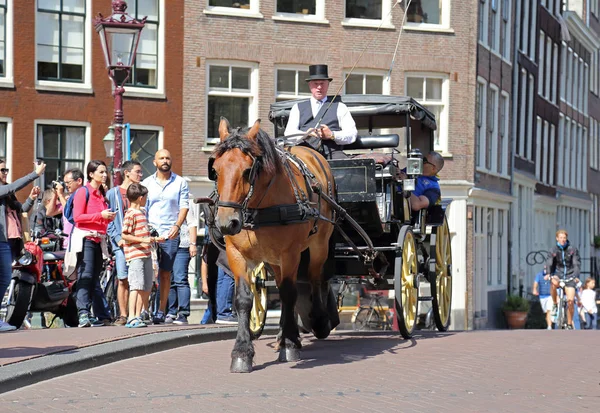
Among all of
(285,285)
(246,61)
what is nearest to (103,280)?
(285,285)

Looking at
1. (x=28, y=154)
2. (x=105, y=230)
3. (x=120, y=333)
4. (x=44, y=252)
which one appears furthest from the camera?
(x=28, y=154)

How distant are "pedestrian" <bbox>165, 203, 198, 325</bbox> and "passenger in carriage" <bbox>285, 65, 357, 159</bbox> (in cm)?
244

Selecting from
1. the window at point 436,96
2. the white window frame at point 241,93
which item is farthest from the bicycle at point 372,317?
the window at point 436,96

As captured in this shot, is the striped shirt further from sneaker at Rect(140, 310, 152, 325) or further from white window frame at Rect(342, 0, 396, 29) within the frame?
white window frame at Rect(342, 0, 396, 29)

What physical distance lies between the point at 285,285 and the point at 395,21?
2229cm

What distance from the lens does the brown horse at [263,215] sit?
9336mm

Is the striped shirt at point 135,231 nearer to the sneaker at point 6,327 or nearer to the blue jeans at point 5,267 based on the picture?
the blue jeans at point 5,267

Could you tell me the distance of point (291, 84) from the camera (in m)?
30.3

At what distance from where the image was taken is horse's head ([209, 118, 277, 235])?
9.12m

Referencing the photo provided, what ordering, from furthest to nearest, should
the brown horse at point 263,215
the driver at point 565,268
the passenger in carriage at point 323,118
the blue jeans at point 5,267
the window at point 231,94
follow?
the window at point 231,94
the driver at point 565,268
the blue jeans at point 5,267
the passenger in carriage at point 323,118
the brown horse at point 263,215

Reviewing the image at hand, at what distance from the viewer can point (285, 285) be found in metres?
10.2

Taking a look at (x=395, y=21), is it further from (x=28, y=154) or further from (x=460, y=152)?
(x=28, y=154)

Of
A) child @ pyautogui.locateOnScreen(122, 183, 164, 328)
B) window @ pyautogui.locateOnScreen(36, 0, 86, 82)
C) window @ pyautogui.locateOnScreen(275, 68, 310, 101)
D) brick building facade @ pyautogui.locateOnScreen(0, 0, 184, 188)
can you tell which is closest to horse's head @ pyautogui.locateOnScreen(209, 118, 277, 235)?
child @ pyautogui.locateOnScreen(122, 183, 164, 328)

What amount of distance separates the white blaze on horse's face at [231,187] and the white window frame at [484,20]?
25.4 meters
